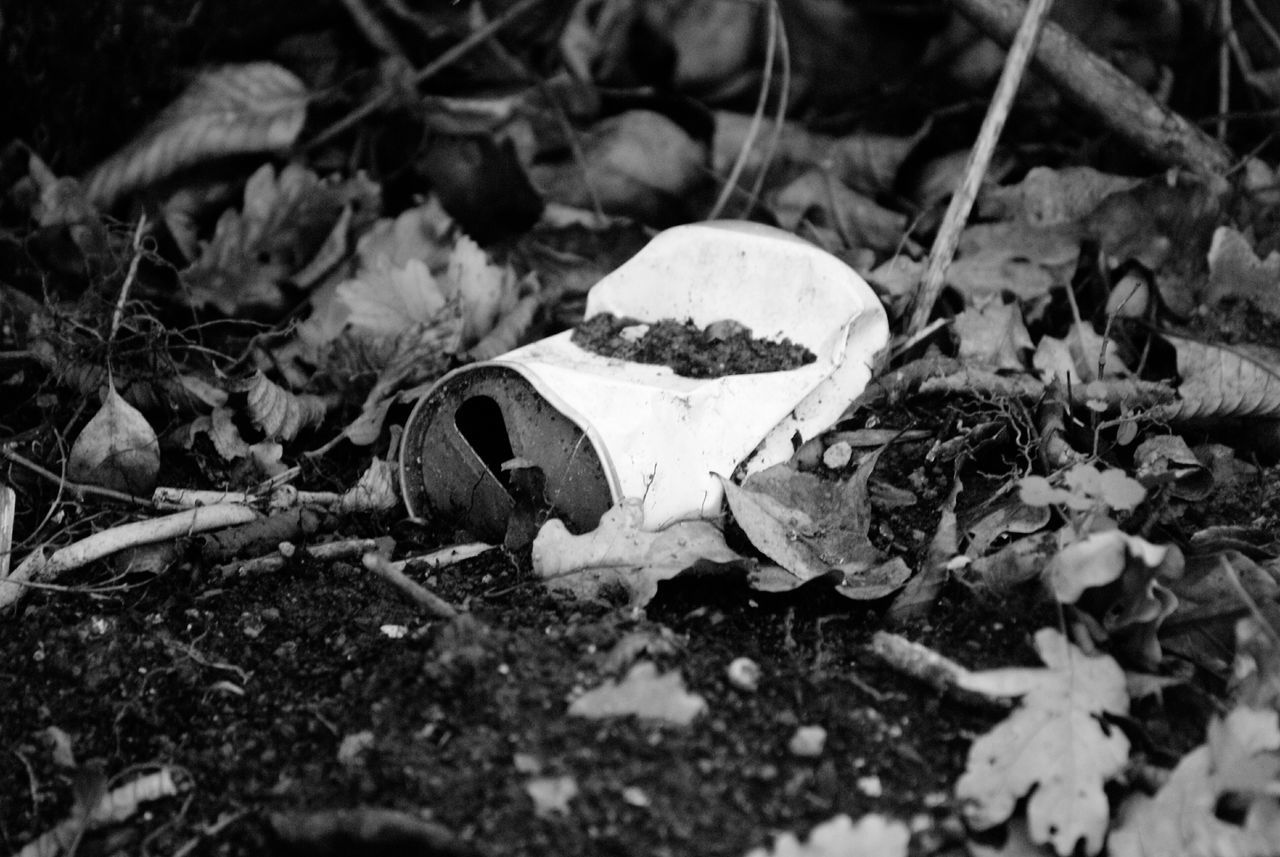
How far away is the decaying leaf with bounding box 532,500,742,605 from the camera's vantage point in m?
1.83

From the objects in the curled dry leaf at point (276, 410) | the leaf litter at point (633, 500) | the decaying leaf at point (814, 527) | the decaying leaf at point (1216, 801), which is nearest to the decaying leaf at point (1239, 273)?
the leaf litter at point (633, 500)

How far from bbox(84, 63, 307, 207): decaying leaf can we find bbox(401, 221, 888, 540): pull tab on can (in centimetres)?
122

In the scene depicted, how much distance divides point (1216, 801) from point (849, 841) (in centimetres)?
46

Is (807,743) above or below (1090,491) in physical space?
below

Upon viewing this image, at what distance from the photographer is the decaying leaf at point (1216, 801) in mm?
1372

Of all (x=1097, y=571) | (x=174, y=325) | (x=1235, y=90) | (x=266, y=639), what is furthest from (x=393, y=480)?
(x=1235, y=90)

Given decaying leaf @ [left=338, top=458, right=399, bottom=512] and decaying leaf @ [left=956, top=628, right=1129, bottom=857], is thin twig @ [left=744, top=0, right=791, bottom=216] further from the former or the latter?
decaying leaf @ [left=956, top=628, right=1129, bottom=857]

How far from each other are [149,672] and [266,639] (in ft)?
0.55

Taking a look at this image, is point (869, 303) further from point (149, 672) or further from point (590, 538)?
point (149, 672)

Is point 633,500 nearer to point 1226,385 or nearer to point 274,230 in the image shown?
point 1226,385

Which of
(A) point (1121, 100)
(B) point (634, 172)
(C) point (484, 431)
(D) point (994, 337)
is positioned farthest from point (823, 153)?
(C) point (484, 431)

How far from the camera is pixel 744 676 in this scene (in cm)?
157

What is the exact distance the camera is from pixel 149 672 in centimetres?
174

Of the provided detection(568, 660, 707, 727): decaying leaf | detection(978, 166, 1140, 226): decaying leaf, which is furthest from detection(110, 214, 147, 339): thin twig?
detection(978, 166, 1140, 226): decaying leaf
